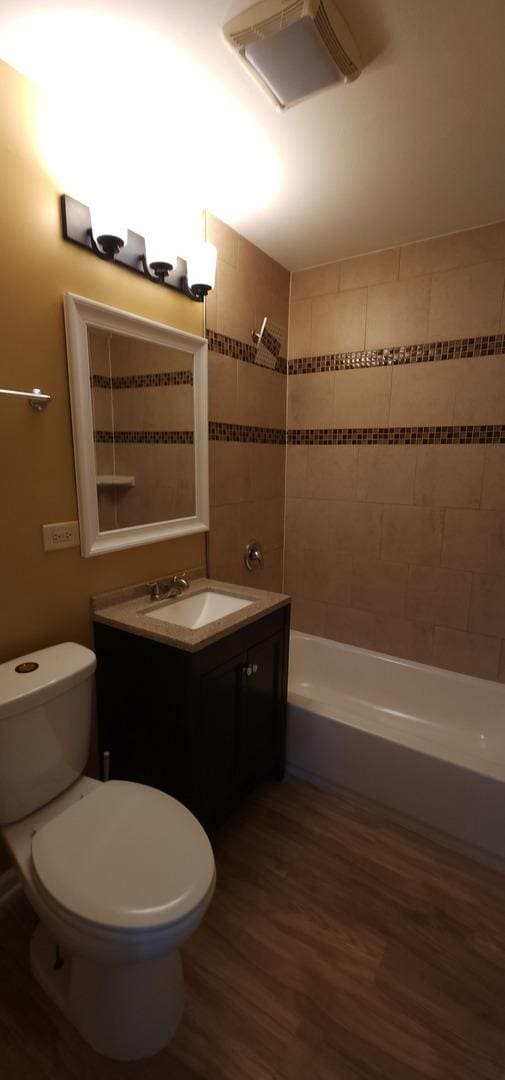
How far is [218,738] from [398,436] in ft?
5.47

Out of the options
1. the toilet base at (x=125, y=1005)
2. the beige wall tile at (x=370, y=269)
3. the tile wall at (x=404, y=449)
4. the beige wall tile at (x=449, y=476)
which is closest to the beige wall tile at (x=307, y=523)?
the tile wall at (x=404, y=449)

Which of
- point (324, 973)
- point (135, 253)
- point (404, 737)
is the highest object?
point (135, 253)

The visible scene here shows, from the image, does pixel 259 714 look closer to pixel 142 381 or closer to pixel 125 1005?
pixel 125 1005

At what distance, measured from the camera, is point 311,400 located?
2570mm

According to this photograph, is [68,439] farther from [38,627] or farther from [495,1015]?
[495,1015]

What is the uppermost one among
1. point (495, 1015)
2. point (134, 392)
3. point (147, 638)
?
point (134, 392)

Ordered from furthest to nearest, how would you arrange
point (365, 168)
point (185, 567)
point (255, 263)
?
1. point (255, 263)
2. point (185, 567)
3. point (365, 168)

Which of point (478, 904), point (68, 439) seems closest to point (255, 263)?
point (68, 439)

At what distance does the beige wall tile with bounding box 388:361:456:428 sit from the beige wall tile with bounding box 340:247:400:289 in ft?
1.48

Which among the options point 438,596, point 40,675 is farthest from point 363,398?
point 40,675

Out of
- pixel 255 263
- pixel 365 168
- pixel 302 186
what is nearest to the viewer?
pixel 365 168

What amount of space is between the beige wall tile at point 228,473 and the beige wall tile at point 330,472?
449 millimetres

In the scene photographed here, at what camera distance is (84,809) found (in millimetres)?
1208

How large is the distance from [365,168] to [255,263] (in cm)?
74
